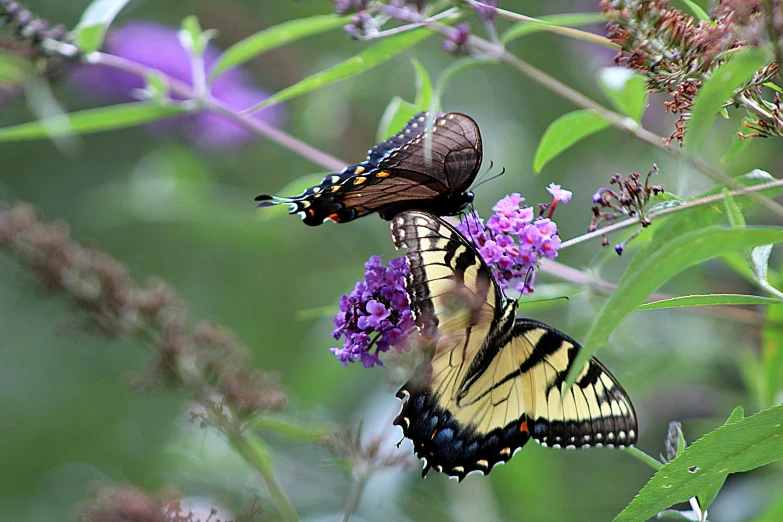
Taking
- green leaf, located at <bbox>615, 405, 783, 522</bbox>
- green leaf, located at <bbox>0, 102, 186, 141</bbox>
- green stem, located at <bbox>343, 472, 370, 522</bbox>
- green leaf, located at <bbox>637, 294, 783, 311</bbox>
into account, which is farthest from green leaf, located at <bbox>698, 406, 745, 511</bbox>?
green leaf, located at <bbox>0, 102, 186, 141</bbox>

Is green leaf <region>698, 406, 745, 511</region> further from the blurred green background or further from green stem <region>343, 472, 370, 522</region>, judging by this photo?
green stem <region>343, 472, 370, 522</region>

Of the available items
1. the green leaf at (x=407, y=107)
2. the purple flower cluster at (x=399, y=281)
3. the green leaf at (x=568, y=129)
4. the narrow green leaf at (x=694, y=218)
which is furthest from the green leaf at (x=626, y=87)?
the green leaf at (x=407, y=107)

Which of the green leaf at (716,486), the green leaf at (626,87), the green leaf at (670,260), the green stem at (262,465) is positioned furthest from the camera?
the green stem at (262,465)

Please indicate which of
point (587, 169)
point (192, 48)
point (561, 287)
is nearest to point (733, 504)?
point (561, 287)

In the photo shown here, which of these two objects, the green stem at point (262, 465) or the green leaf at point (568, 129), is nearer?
the green leaf at point (568, 129)

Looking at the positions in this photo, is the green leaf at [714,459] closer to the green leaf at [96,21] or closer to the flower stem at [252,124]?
the flower stem at [252,124]

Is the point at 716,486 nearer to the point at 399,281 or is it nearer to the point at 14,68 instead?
the point at 399,281

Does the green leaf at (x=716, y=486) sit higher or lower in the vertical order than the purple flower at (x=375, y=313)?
lower

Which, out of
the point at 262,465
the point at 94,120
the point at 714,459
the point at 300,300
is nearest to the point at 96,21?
the point at 94,120
